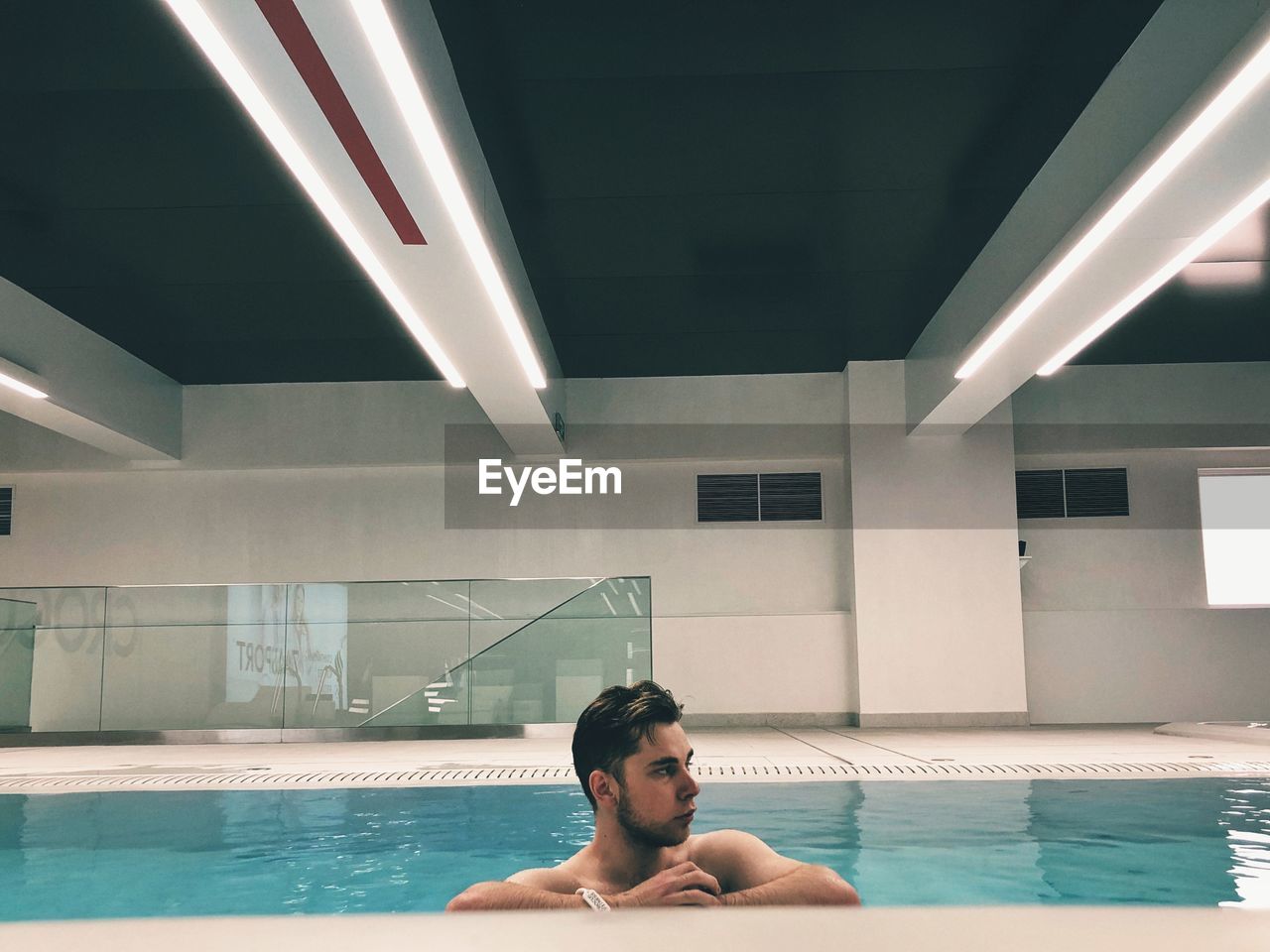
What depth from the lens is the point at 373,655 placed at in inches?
386

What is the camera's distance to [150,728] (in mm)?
9695

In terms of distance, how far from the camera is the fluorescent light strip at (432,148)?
12.6 ft

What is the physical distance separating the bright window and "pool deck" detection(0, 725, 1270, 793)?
2.75 m

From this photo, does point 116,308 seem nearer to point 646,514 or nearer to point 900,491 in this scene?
point 646,514

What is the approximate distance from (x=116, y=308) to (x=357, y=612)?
3.29 m

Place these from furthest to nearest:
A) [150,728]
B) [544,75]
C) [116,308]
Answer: [150,728] → [116,308] → [544,75]

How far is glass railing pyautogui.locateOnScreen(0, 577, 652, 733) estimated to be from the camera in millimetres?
9641

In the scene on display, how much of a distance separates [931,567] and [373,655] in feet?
18.0

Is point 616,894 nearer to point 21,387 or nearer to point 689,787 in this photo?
point 689,787

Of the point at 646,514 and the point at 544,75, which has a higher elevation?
the point at 544,75

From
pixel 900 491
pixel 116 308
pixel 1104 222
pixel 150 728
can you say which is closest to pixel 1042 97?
pixel 1104 222

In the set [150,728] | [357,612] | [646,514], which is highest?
[646,514]

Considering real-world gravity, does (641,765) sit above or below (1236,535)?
below

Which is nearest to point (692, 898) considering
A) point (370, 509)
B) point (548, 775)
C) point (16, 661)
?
point (548, 775)
